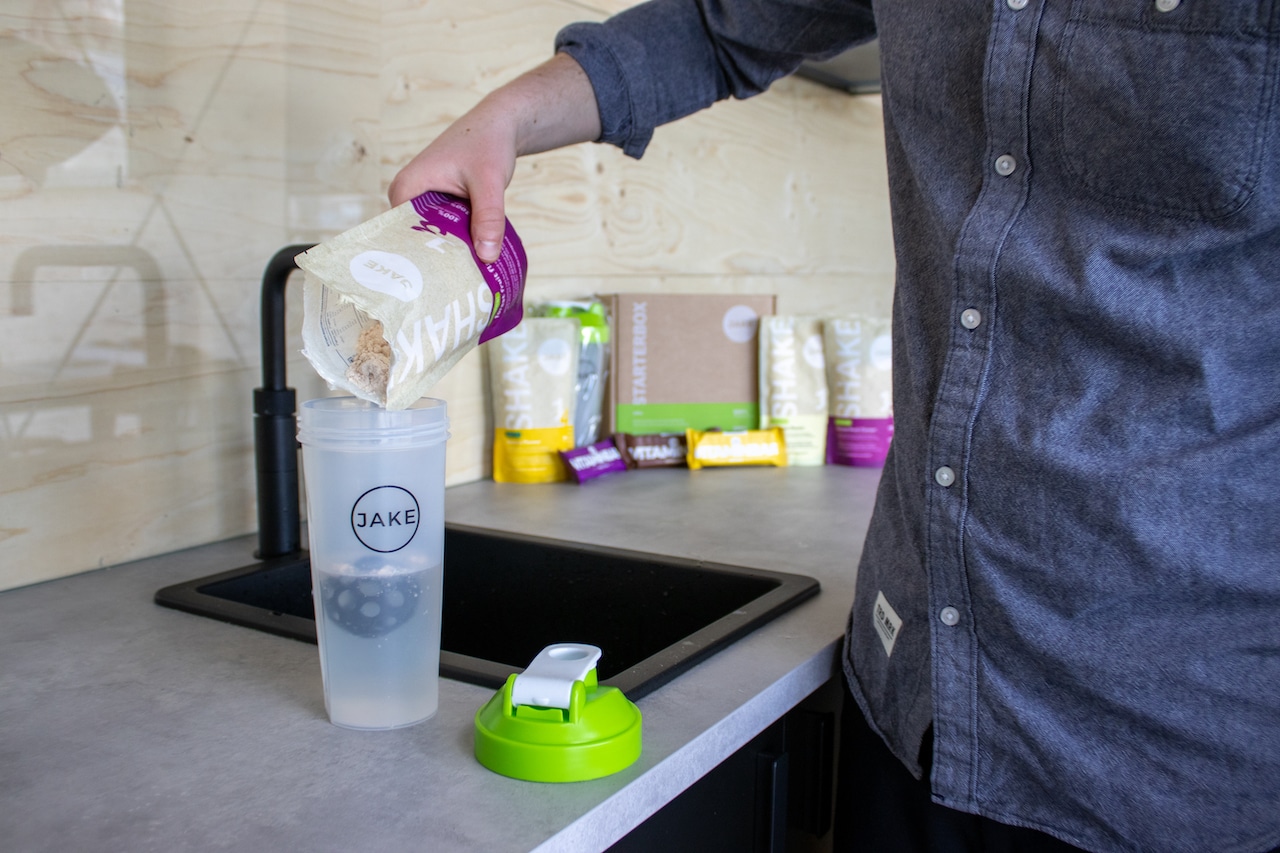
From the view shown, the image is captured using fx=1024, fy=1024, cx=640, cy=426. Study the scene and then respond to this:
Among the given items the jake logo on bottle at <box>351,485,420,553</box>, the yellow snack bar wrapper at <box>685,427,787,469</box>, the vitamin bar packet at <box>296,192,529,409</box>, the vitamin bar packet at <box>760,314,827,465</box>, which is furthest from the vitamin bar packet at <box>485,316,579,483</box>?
the jake logo on bottle at <box>351,485,420,553</box>

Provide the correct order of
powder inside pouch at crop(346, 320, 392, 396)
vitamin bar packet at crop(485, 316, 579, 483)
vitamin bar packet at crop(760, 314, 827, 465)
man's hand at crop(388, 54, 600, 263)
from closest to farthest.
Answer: powder inside pouch at crop(346, 320, 392, 396) → man's hand at crop(388, 54, 600, 263) → vitamin bar packet at crop(485, 316, 579, 483) → vitamin bar packet at crop(760, 314, 827, 465)

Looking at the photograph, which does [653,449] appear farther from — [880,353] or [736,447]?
[880,353]

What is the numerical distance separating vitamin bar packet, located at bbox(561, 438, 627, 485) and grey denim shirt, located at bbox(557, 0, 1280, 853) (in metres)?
0.83

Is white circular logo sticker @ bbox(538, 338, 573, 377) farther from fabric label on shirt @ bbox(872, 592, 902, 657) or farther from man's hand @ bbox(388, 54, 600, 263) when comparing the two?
fabric label on shirt @ bbox(872, 592, 902, 657)

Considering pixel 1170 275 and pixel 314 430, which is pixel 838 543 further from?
pixel 314 430

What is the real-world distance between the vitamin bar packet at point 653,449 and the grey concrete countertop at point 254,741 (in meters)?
0.65

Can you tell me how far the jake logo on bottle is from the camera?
63 centimetres

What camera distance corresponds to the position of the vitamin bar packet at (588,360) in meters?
1.66

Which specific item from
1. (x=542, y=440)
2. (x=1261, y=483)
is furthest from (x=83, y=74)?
(x=1261, y=483)

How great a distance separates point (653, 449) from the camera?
172cm

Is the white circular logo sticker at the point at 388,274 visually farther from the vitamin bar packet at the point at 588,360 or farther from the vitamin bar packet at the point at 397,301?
the vitamin bar packet at the point at 588,360

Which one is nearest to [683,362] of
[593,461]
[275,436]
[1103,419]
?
[593,461]

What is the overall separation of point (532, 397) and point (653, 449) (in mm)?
263

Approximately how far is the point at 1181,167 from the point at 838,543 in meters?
0.65
